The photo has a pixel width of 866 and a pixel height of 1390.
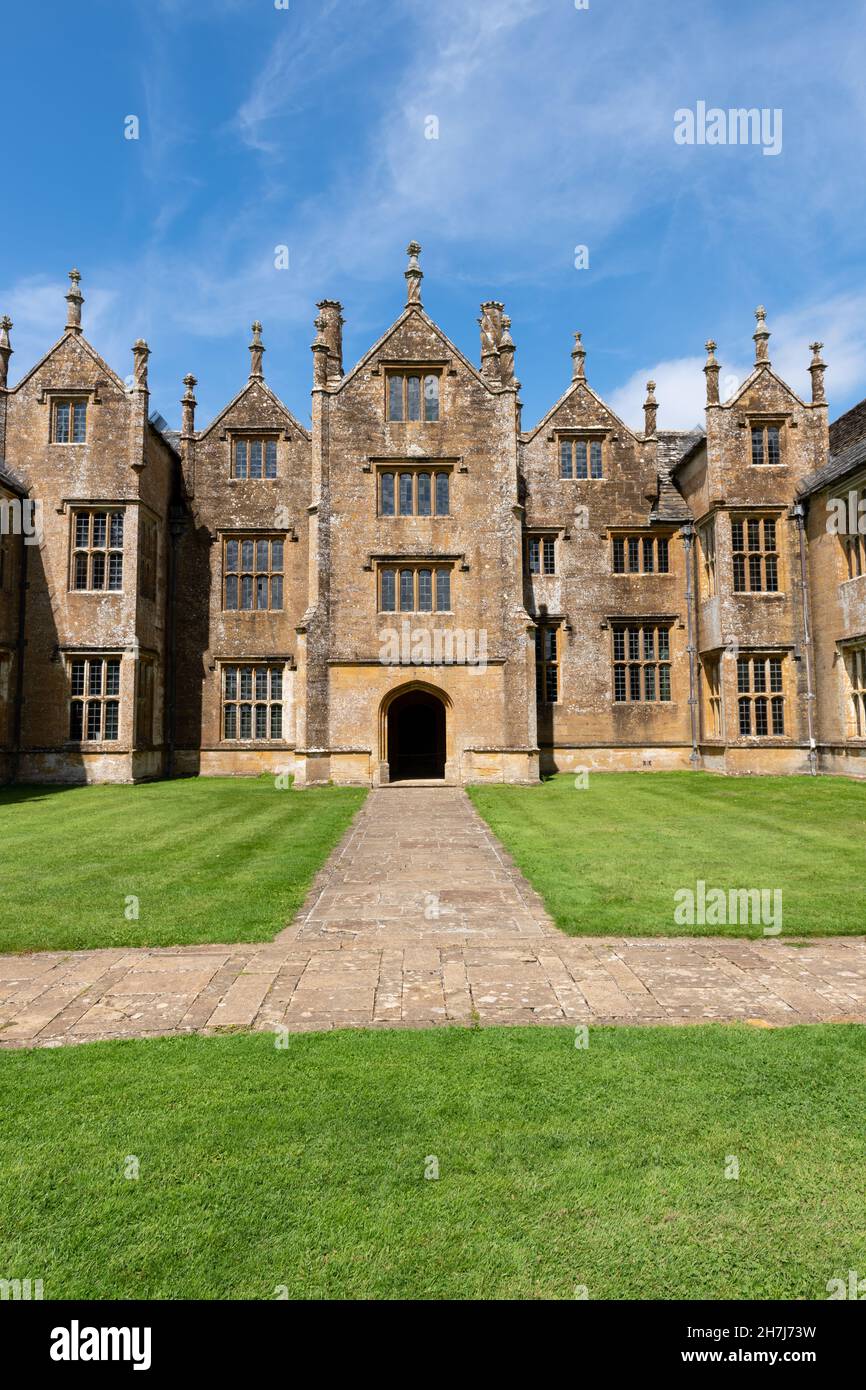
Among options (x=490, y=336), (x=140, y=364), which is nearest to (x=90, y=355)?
(x=140, y=364)

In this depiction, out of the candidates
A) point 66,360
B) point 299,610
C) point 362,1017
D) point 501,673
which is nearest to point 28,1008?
point 362,1017

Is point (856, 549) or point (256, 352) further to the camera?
point (256, 352)

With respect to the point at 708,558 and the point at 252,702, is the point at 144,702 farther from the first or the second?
the point at 708,558

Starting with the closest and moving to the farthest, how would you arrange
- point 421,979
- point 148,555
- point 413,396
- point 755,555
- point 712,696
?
point 421,979 < point 413,396 < point 755,555 < point 148,555 < point 712,696

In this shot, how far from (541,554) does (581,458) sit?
13.4 ft

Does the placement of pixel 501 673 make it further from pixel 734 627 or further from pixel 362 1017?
pixel 362 1017

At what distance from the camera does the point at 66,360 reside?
2503cm

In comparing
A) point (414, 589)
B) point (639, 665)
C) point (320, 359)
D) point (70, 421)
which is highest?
point (320, 359)

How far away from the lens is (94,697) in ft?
79.5

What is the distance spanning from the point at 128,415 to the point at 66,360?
2.94 m

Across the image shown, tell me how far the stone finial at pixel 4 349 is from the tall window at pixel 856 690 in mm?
29105

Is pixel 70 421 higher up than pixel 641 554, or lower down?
higher up

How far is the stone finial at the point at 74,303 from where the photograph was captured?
2552cm

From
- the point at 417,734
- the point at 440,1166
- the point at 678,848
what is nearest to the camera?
the point at 440,1166
